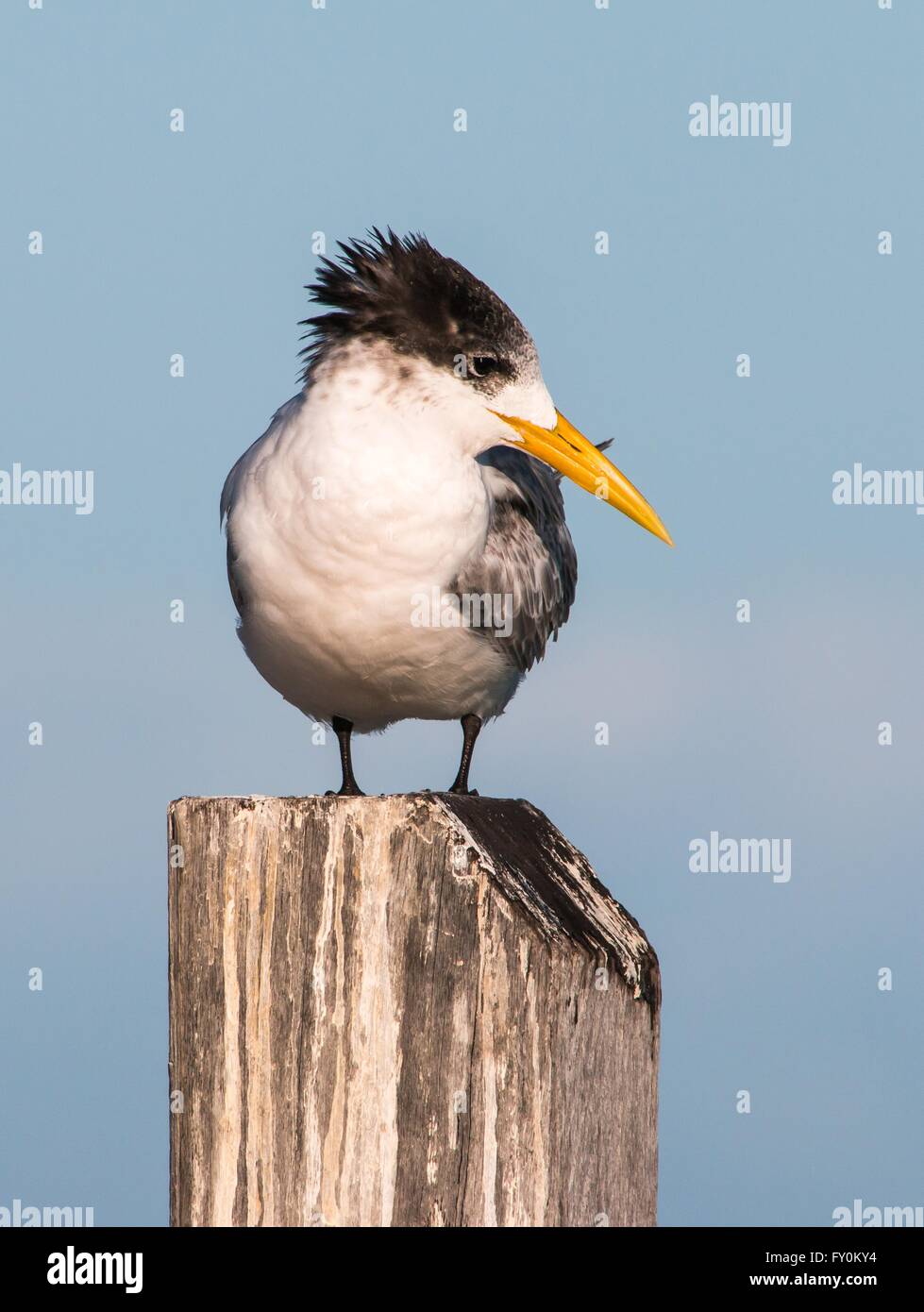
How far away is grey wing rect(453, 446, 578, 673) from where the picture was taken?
679cm

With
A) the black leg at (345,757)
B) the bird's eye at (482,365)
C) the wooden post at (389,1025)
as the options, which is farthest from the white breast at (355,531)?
the wooden post at (389,1025)

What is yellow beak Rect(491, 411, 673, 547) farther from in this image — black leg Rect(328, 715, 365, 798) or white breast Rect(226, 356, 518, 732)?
black leg Rect(328, 715, 365, 798)

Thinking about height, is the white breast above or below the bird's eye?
below

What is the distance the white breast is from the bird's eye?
0.25m

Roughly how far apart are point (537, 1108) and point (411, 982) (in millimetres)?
404

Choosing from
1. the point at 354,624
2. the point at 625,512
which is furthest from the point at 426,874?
the point at 625,512

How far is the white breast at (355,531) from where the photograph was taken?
19.9 feet

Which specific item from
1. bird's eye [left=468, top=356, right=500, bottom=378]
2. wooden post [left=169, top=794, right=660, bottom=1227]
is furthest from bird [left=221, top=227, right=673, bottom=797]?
wooden post [left=169, top=794, right=660, bottom=1227]

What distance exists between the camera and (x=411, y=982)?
13.3 ft

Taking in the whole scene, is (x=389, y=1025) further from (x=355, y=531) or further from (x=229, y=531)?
(x=229, y=531)

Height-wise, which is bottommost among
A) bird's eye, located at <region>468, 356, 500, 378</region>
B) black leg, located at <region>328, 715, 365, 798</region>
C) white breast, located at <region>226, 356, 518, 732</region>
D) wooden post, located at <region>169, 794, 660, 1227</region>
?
wooden post, located at <region>169, 794, 660, 1227</region>

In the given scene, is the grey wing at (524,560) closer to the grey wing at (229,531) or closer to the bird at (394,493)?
the bird at (394,493)

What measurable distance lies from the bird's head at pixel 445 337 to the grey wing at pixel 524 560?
49 centimetres
